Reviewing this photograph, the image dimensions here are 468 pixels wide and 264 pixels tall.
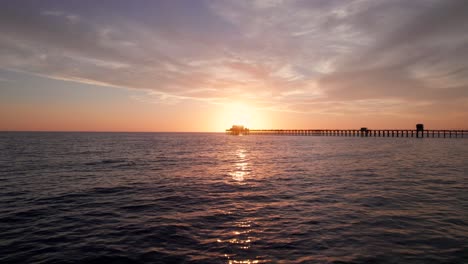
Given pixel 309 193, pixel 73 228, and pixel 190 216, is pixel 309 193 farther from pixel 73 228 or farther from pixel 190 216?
pixel 73 228

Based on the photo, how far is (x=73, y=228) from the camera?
1018 cm

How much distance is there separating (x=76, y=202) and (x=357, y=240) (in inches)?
534

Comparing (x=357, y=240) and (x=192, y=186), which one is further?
(x=192, y=186)

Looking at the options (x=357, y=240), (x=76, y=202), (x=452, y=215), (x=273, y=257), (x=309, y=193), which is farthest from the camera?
(x=309, y=193)

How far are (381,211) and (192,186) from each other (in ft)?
37.6

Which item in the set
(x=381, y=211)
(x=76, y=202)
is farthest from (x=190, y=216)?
(x=381, y=211)

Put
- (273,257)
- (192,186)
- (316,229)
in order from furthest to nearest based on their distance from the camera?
(192,186), (316,229), (273,257)

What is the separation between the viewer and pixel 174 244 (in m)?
8.51

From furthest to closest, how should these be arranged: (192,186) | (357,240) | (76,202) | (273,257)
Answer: (192,186) → (76,202) → (357,240) → (273,257)

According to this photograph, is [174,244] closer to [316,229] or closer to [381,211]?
[316,229]

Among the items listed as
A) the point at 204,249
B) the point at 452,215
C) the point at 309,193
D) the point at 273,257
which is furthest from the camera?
the point at 309,193

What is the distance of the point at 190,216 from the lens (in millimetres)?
11484

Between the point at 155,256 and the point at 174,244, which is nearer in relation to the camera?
the point at 155,256

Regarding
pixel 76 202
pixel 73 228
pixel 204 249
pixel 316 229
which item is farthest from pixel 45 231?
pixel 316 229
